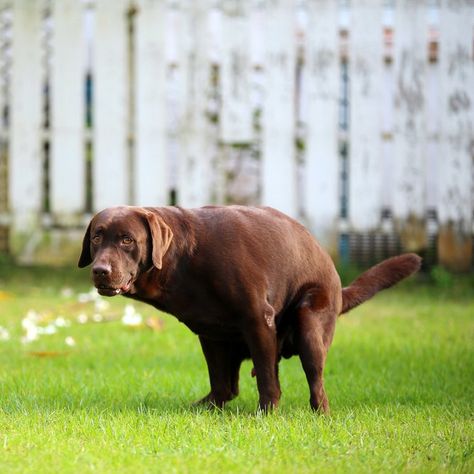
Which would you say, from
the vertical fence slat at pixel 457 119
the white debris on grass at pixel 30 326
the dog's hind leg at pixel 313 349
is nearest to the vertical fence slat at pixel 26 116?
the white debris on grass at pixel 30 326

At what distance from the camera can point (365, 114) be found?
11.3 m

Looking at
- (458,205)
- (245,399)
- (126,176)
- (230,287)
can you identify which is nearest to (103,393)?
(245,399)

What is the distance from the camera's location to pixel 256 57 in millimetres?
11492

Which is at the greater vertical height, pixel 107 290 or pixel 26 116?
pixel 26 116

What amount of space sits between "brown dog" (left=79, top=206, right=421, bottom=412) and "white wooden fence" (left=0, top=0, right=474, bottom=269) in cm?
626

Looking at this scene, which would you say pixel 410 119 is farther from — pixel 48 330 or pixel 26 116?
pixel 48 330

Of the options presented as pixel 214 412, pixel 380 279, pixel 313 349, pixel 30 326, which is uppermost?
pixel 380 279

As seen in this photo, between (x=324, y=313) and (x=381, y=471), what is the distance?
146cm

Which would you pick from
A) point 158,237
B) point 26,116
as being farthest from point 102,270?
point 26,116

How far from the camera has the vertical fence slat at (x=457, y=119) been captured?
11383mm

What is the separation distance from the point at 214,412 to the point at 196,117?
6.89 meters

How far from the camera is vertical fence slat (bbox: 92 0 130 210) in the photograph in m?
11.3

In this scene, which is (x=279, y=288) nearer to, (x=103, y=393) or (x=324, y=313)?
(x=324, y=313)

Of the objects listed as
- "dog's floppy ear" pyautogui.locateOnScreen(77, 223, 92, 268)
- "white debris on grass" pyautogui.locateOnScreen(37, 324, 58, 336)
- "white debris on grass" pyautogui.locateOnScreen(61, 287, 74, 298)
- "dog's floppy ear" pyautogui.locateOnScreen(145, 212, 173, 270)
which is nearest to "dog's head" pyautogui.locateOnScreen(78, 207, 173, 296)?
"dog's floppy ear" pyautogui.locateOnScreen(145, 212, 173, 270)
